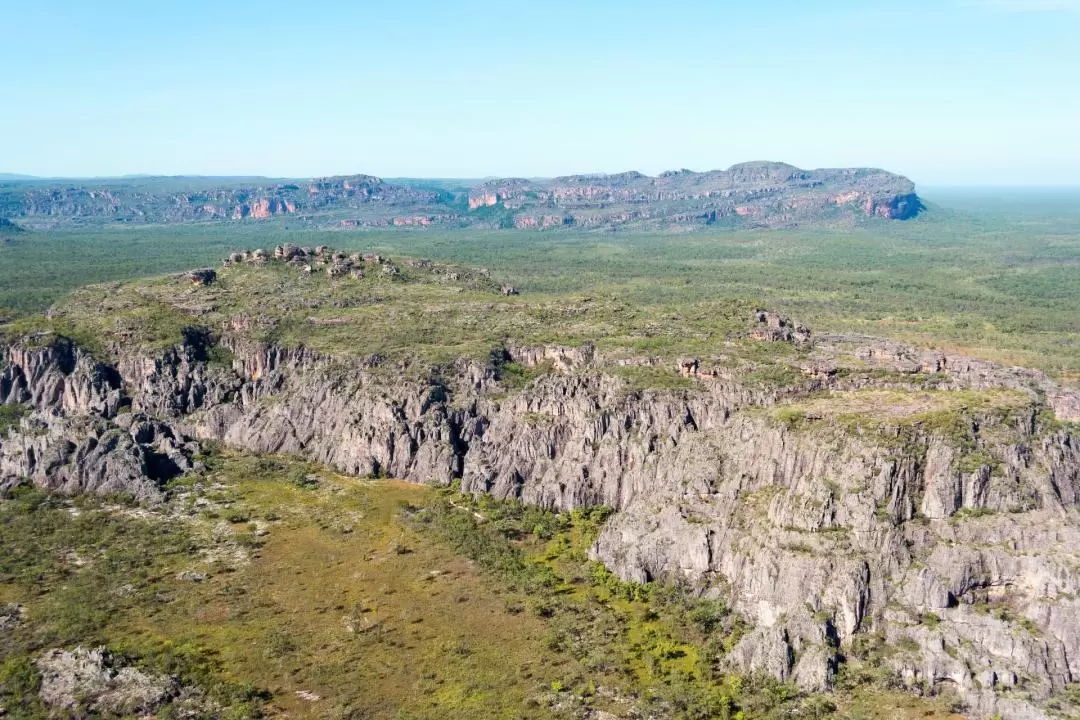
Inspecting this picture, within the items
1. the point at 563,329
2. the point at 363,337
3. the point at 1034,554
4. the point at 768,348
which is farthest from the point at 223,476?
the point at 1034,554

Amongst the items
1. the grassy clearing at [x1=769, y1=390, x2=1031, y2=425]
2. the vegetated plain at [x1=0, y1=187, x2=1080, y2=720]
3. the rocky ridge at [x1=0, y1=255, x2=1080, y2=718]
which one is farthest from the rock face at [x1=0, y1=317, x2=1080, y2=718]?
the vegetated plain at [x1=0, y1=187, x2=1080, y2=720]

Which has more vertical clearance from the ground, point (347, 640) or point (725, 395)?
point (725, 395)

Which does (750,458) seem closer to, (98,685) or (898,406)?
(898,406)

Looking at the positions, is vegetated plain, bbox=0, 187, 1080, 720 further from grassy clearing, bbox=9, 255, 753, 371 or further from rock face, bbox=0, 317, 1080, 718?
grassy clearing, bbox=9, 255, 753, 371

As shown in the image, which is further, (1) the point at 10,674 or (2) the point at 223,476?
(2) the point at 223,476

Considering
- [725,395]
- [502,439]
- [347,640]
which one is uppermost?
[725,395]

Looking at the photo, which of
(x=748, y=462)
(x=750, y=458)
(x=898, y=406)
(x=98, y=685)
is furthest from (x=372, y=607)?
(x=898, y=406)

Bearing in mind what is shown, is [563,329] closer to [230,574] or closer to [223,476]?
[223,476]
